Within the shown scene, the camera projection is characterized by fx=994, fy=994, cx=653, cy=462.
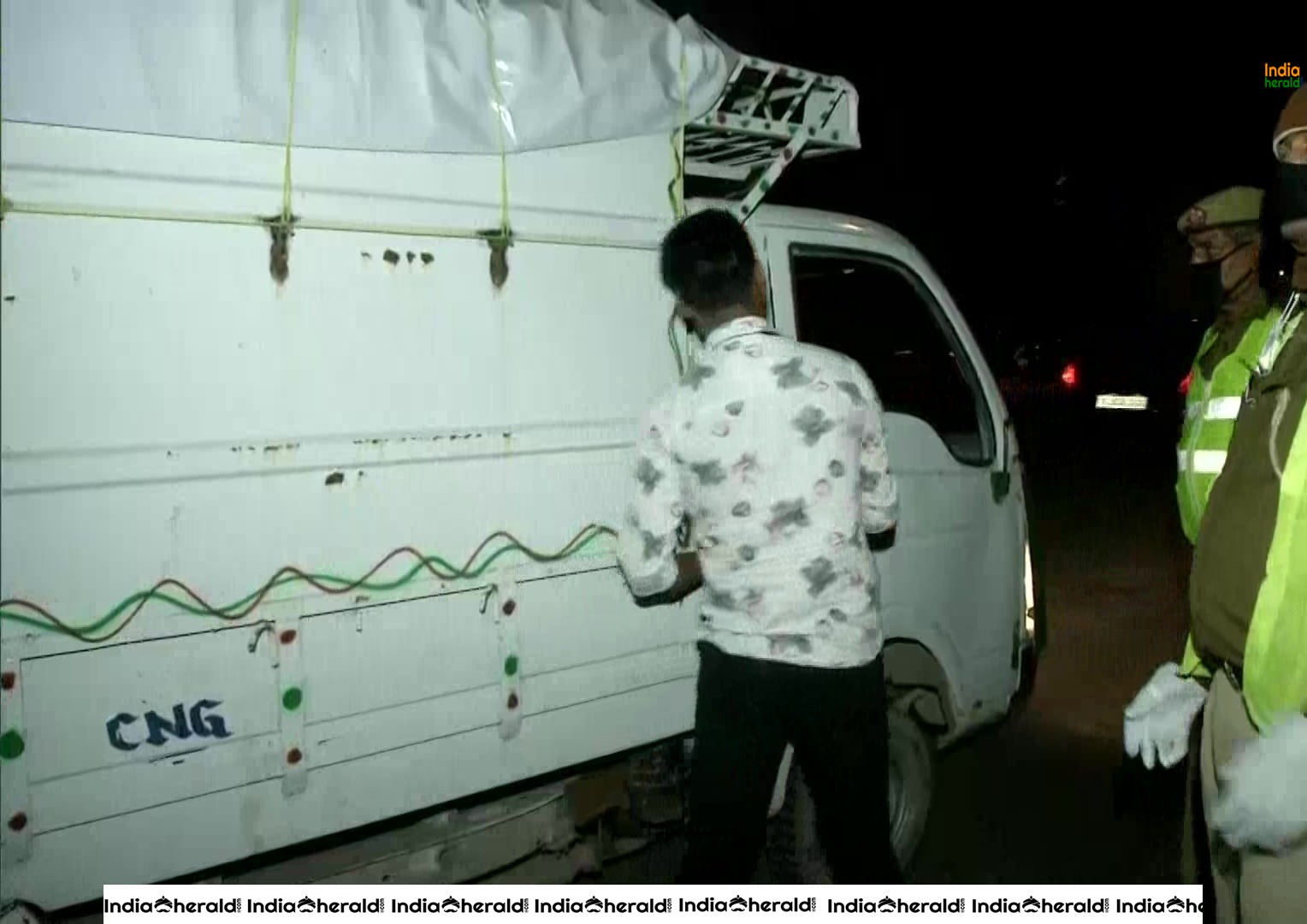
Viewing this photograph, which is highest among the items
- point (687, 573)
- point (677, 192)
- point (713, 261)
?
point (677, 192)

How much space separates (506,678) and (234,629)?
65cm

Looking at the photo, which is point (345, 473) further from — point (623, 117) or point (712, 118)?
point (712, 118)

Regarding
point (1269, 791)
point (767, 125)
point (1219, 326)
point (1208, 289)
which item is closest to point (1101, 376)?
point (1208, 289)

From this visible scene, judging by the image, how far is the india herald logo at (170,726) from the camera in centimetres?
194

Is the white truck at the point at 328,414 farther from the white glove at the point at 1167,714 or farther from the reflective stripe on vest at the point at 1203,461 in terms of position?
the reflective stripe on vest at the point at 1203,461

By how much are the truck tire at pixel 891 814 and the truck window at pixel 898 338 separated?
100 centimetres

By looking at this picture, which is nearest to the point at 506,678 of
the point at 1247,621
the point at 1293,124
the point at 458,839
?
the point at 458,839

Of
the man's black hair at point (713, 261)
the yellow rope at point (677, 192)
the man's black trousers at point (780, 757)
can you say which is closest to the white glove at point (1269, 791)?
the man's black trousers at point (780, 757)

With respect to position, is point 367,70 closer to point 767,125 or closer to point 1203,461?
point 767,125

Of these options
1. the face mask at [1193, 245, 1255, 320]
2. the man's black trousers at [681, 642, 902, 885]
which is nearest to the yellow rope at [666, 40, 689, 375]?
the man's black trousers at [681, 642, 902, 885]

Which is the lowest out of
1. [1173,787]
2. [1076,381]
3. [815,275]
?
[1173,787]

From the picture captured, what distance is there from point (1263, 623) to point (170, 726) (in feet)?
6.89

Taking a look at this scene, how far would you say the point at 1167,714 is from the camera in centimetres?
Answer: 242

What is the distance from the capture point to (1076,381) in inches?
677
